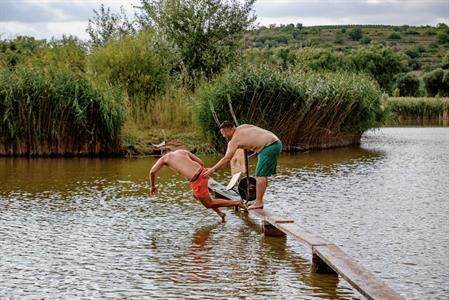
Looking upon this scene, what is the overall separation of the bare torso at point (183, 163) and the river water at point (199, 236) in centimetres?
79

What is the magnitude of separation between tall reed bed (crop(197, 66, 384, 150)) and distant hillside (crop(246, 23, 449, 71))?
65161 millimetres

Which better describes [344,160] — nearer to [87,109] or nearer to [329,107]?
[329,107]

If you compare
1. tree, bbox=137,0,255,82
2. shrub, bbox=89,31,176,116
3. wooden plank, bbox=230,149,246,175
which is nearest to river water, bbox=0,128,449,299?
wooden plank, bbox=230,149,246,175

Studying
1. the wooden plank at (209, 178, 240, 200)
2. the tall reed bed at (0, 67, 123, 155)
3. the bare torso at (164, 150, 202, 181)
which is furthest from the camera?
the tall reed bed at (0, 67, 123, 155)

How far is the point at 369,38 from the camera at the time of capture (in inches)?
4230

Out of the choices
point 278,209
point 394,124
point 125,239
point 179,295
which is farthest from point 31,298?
point 394,124

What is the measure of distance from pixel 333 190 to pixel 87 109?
392 inches

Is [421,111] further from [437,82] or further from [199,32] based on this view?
[199,32]

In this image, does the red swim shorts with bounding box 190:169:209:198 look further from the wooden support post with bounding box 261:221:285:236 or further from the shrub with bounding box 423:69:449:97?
the shrub with bounding box 423:69:449:97

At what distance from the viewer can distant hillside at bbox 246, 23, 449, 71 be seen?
9781 cm

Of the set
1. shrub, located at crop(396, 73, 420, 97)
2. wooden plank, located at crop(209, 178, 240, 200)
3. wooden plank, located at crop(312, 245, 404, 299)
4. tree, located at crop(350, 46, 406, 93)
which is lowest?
wooden plank, located at crop(209, 178, 240, 200)

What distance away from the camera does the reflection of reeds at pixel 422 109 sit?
51375mm

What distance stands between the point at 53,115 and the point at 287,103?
7312 mm

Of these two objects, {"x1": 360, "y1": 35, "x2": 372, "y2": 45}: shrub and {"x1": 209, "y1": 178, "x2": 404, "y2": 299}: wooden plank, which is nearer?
{"x1": 209, "y1": 178, "x2": 404, "y2": 299}: wooden plank
